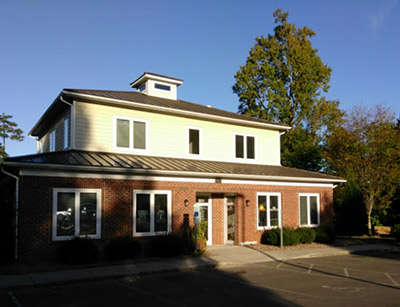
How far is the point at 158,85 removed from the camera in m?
22.9

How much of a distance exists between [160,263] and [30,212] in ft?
15.4

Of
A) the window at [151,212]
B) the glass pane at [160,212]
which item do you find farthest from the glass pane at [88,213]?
the glass pane at [160,212]

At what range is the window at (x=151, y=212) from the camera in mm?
15500

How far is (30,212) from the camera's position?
13.1 meters

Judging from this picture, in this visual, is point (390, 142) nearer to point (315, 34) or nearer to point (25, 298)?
point (315, 34)

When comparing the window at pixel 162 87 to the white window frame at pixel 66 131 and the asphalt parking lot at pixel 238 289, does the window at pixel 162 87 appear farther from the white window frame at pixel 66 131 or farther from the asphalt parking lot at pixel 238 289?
the asphalt parking lot at pixel 238 289

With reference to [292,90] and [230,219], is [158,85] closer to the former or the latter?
[230,219]

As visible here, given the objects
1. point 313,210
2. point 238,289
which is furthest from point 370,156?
point 238,289

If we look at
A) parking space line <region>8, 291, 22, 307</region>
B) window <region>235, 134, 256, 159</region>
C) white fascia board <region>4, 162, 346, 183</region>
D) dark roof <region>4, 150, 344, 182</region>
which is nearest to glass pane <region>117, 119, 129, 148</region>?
dark roof <region>4, 150, 344, 182</region>

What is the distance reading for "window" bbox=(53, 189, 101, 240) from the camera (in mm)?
13695

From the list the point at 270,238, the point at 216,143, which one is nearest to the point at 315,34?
the point at 216,143

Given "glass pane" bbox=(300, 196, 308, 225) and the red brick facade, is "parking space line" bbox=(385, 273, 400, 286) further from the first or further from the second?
"glass pane" bbox=(300, 196, 308, 225)

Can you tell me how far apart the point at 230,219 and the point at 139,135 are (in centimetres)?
598

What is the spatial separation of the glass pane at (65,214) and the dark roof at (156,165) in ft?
4.02
